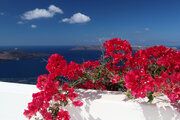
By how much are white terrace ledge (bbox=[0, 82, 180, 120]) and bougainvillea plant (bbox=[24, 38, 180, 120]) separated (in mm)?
96

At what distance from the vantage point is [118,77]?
1.32 m

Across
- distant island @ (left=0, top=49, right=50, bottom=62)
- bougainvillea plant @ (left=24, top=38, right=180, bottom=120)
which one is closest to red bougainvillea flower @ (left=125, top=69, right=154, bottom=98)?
bougainvillea plant @ (left=24, top=38, right=180, bottom=120)

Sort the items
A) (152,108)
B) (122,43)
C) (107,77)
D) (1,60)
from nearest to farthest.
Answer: (152,108)
(122,43)
(107,77)
(1,60)

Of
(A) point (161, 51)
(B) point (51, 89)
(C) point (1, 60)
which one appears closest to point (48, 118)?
(B) point (51, 89)

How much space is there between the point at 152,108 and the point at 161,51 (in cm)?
46

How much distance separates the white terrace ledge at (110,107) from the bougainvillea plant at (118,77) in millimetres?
96

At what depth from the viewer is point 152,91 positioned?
103 cm

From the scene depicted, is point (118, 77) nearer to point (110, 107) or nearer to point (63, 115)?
point (110, 107)

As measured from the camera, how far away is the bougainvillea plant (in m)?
0.98

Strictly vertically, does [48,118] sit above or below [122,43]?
below

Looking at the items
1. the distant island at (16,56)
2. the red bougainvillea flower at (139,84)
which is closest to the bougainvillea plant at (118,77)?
the red bougainvillea flower at (139,84)

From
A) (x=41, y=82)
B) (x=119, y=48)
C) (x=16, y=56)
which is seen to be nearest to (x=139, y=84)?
(x=119, y=48)

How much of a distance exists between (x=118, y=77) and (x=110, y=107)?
24 centimetres

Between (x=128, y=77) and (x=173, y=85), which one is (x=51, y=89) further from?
(x=173, y=85)
